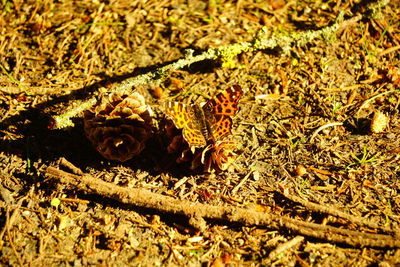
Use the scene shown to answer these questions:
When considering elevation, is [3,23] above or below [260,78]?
above

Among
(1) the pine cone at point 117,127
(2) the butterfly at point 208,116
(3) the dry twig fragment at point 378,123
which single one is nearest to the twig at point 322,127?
(3) the dry twig fragment at point 378,123

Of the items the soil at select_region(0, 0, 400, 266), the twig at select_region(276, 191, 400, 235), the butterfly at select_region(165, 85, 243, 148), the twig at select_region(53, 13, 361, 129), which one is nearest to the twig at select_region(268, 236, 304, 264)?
the soil at select_region(0, 0, 400, 266)

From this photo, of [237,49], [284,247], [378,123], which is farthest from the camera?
[237,49]

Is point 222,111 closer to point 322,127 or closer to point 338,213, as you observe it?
point 322,127

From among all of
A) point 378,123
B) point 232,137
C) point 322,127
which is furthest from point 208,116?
point 378,123

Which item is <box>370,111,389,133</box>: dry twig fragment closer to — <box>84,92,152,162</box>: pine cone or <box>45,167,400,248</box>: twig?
<box>45,167,400,248</box>: twig

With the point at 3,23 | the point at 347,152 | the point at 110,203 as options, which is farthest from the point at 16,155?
the point at 347,152

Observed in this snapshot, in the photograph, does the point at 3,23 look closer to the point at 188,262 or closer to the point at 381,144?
the point at 188,262
